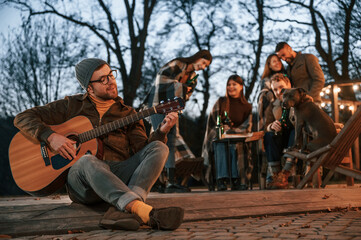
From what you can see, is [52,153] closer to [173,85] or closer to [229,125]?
[173,85]

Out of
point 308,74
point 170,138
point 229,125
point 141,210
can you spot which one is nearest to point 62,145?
point 141,210

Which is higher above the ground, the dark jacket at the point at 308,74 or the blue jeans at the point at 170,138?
the dark jacket at the point at 308,74

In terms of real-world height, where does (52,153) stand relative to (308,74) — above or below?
below

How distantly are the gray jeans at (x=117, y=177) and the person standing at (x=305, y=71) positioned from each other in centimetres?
379

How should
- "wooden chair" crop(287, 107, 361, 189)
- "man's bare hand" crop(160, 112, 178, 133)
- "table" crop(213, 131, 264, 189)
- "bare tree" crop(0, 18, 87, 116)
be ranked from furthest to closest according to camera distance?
"bare tree" crop(0, 18, 87, 116)
"table" crop(213, 131, 264, 189)
"wooden chair" crop(287, 107, 361, 189)
"man's bare hand" crop(160, 112, 178, 133)

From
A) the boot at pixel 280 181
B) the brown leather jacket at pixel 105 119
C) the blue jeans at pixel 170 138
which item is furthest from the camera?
the boot at pixel 280 181

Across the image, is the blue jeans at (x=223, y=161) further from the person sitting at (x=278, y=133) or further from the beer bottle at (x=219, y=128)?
the person sitting at (x=278, y=133)

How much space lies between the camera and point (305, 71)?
7078mm

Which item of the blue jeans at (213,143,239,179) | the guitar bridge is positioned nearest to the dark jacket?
the blue jeans at (213,143,239,179)

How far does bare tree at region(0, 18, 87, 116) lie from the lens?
46.5 feet

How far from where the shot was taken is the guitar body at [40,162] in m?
3.75

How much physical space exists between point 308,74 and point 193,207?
3609 mm

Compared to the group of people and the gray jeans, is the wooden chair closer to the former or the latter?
the group of people

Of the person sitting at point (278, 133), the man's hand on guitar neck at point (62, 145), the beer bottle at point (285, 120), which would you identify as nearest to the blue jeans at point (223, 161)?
the person sitting at point (278, 133)
